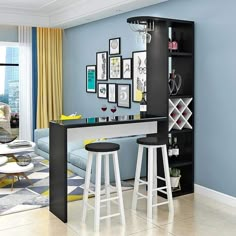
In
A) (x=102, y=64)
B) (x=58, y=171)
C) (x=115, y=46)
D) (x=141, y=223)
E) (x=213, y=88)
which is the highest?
(x=115, y=46)

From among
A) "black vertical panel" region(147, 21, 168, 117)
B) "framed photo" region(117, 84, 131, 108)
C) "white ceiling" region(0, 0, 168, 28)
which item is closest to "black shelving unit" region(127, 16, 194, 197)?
"black vertical panel" region(147, 21, 168, 117)

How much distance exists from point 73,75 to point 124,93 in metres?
2.11

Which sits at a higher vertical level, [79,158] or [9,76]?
[9,76]

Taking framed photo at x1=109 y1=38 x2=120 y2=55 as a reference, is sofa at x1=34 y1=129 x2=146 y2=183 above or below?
below

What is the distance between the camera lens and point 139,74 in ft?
19.0

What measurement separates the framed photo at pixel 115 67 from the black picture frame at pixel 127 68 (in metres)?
0.12

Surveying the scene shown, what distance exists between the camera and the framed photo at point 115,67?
6266mm

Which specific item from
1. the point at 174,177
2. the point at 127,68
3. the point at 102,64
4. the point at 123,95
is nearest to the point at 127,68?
the point at 127,68

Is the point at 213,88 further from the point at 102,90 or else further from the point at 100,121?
the point at 102,90

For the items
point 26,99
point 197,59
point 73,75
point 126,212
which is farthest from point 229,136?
point 26,99

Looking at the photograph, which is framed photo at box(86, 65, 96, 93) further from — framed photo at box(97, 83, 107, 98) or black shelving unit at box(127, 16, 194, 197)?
black shelving unit at box(127, 16, 194, 197)

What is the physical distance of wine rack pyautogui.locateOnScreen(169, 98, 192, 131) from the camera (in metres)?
4.40

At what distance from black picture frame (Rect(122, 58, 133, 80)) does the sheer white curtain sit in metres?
2.75

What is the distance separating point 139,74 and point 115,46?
0.88 metres
